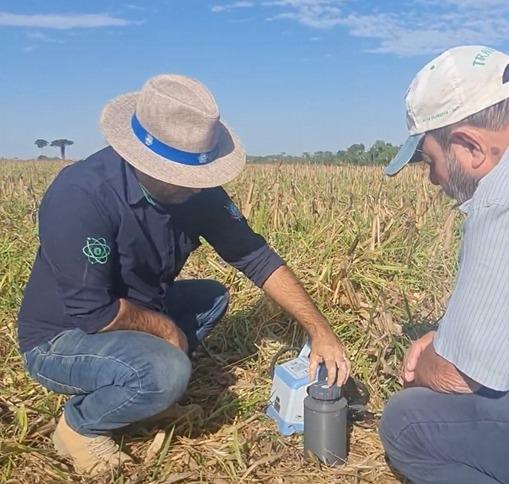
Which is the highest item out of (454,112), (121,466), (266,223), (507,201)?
(454,112)

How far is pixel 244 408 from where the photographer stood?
2.67m

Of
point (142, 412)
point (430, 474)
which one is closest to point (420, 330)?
point (430, 474)

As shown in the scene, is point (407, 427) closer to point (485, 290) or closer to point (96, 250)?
point (485, 290)

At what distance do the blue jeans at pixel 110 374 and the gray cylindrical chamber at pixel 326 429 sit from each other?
1.42 feet

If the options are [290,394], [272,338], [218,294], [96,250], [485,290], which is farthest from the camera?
[272,338]

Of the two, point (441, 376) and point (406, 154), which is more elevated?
point (406, 154)

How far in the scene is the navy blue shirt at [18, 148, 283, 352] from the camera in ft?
6.96

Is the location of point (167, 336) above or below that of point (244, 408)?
above

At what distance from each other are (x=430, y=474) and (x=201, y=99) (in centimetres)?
133

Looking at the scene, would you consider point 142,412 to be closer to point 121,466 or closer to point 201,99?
point 121,466

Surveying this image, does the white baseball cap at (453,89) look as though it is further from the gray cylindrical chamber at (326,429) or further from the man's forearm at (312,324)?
the gray cylindrical chamber at (326,429)

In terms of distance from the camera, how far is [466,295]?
1619 millimetres

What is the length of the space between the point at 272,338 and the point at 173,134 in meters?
1.40

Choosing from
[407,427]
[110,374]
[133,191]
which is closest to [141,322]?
[110,374]
